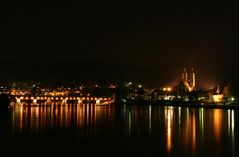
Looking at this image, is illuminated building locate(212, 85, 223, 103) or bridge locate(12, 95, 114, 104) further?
bridge locate(12, 95, 114, 104)

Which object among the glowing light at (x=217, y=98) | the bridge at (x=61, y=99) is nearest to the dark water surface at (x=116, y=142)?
the glowing light at (x=217, y=98)

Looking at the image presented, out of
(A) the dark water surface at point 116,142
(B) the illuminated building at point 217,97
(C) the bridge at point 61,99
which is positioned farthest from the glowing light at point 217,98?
(A) the dark water surface at point 116,142

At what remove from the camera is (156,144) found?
10.6 metres

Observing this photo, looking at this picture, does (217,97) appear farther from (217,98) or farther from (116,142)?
(116,142)

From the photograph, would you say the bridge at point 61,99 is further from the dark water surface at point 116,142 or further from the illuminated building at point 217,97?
the dark water surface at point 116,142

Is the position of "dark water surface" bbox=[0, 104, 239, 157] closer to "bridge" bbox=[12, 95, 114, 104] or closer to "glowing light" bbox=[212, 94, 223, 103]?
"glowing light" bbox=[212, 94, 223, 103]

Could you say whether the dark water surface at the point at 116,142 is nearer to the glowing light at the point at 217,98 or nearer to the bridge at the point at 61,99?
the glowing light at the point at 217,98

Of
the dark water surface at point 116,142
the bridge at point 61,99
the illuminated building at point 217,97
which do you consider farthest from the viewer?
the bridge at point 61,99

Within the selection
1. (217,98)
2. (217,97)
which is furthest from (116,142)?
(217,97)

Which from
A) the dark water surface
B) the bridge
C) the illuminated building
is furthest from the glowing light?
the dark water surface

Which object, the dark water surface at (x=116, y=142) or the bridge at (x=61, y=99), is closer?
the dark water surface at (x=116, y=142)

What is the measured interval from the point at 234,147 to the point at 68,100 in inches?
1781

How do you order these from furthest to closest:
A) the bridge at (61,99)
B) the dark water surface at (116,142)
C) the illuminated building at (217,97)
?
the bridge at (61,99) < the illuminated building at (217,97) < the dark water surface at (116,142)

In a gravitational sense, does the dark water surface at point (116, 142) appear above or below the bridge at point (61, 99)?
below
